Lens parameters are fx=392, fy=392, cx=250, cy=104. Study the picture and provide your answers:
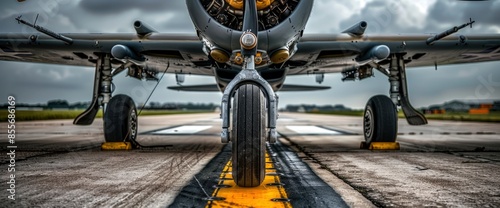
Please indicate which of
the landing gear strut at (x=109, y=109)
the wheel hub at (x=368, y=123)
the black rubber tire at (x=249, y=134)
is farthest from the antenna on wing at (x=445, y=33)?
the landing gear strut at (x=109, y=109)

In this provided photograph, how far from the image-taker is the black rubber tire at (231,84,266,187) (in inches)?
147

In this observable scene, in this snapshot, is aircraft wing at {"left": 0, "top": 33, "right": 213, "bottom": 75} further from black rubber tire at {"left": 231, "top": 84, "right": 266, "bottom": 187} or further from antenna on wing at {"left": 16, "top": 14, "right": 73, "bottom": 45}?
black rubber tire at {"left": 231, "top": 84, "right": 266, "bottom": 187}

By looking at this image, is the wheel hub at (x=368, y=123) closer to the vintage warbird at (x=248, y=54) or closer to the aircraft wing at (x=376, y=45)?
the vintage warbird at (x=248, y=54)

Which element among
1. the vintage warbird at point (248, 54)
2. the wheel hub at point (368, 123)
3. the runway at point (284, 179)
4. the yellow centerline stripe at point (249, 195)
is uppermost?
the vintage warbird at point (248, 54)

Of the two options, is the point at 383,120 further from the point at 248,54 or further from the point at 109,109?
the point at 109,109

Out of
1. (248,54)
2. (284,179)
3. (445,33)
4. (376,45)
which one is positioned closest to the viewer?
(248,54)

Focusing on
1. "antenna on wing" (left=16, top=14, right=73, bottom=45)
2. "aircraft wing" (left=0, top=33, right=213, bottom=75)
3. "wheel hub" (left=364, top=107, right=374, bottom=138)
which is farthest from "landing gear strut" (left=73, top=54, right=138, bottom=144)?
"wheel hub" (left=364, top=107, right=374, bottom=138)

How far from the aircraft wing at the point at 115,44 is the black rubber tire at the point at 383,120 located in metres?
3.76

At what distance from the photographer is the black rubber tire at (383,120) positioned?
27.3ft

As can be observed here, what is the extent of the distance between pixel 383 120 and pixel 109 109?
19.2ft

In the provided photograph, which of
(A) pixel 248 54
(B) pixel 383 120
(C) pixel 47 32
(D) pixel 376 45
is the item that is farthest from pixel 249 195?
(B) pixel 383 120

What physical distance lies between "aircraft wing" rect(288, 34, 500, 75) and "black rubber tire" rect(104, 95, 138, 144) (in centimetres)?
370

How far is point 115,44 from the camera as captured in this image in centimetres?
805

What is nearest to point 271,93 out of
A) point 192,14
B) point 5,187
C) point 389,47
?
point 192,14
